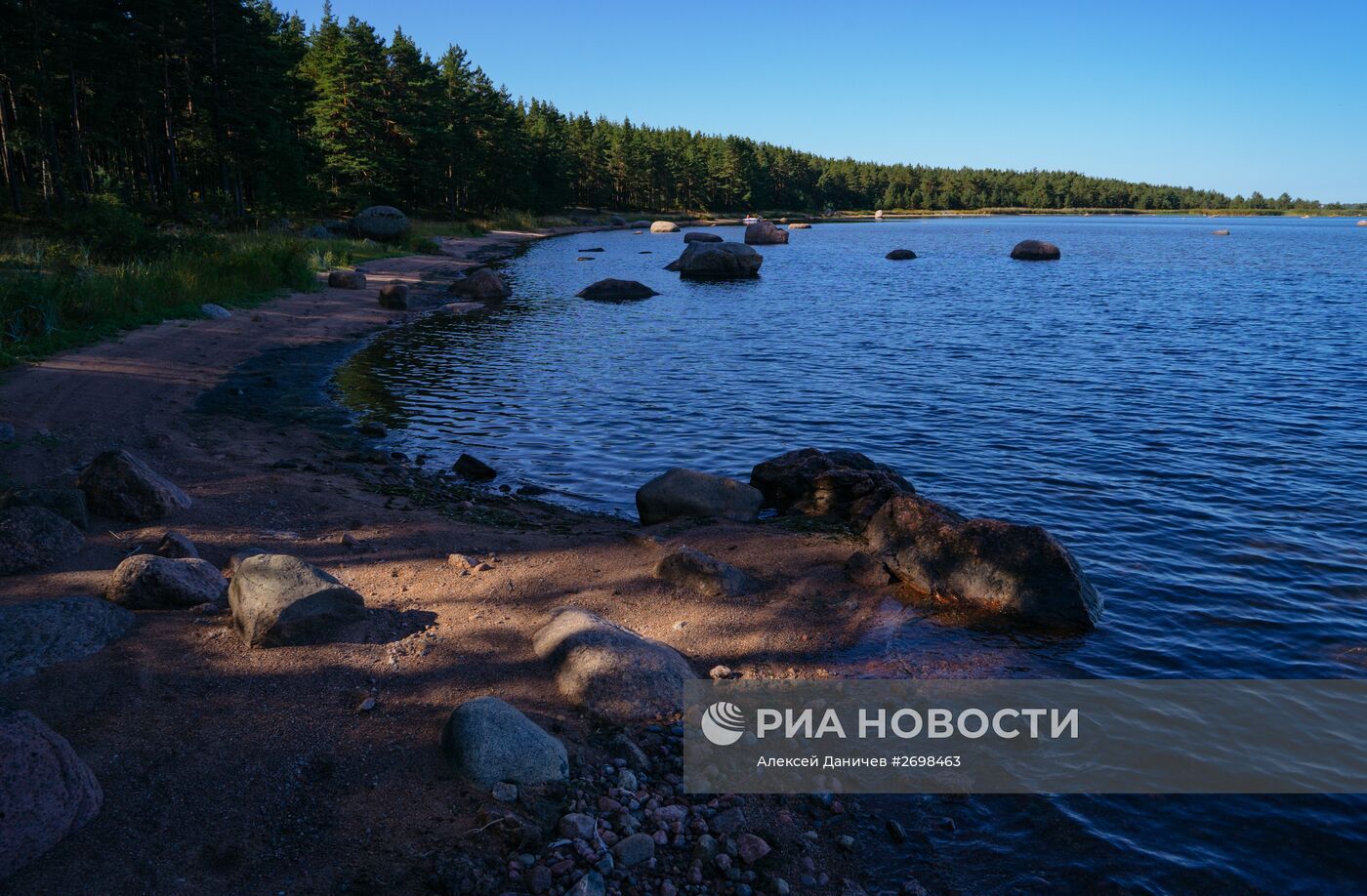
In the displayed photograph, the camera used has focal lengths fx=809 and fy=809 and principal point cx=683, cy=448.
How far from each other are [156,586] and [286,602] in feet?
4.48

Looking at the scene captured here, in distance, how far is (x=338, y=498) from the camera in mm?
10914

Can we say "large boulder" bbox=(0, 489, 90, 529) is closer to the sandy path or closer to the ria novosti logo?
the sandy path

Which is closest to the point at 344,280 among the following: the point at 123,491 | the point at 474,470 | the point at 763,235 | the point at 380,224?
the point at 380,224

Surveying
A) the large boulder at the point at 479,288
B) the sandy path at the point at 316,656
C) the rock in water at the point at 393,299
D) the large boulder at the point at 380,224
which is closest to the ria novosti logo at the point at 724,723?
the sandy path at the point at 316,656

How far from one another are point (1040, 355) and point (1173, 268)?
41.0m

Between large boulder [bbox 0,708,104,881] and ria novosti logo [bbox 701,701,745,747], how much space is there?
3.91 metres

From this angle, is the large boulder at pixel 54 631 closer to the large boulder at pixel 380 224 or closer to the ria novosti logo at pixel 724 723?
the ria novosti logo at pixel 724 723

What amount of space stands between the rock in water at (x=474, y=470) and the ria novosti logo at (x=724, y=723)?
7789 mm

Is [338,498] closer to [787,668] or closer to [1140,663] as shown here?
[787,668]

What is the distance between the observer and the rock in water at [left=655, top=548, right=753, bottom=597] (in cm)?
870

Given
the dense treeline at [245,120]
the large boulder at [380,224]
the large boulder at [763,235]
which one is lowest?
the large boulder at [380,224]

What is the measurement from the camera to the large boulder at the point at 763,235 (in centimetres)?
7738

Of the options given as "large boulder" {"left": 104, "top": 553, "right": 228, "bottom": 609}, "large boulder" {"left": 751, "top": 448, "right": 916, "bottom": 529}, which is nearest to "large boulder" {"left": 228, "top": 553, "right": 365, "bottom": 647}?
"large boulder" {"left": 104, "top": 553, "right": 228, "bottom": 609}

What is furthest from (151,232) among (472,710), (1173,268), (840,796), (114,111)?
(1173,268)
